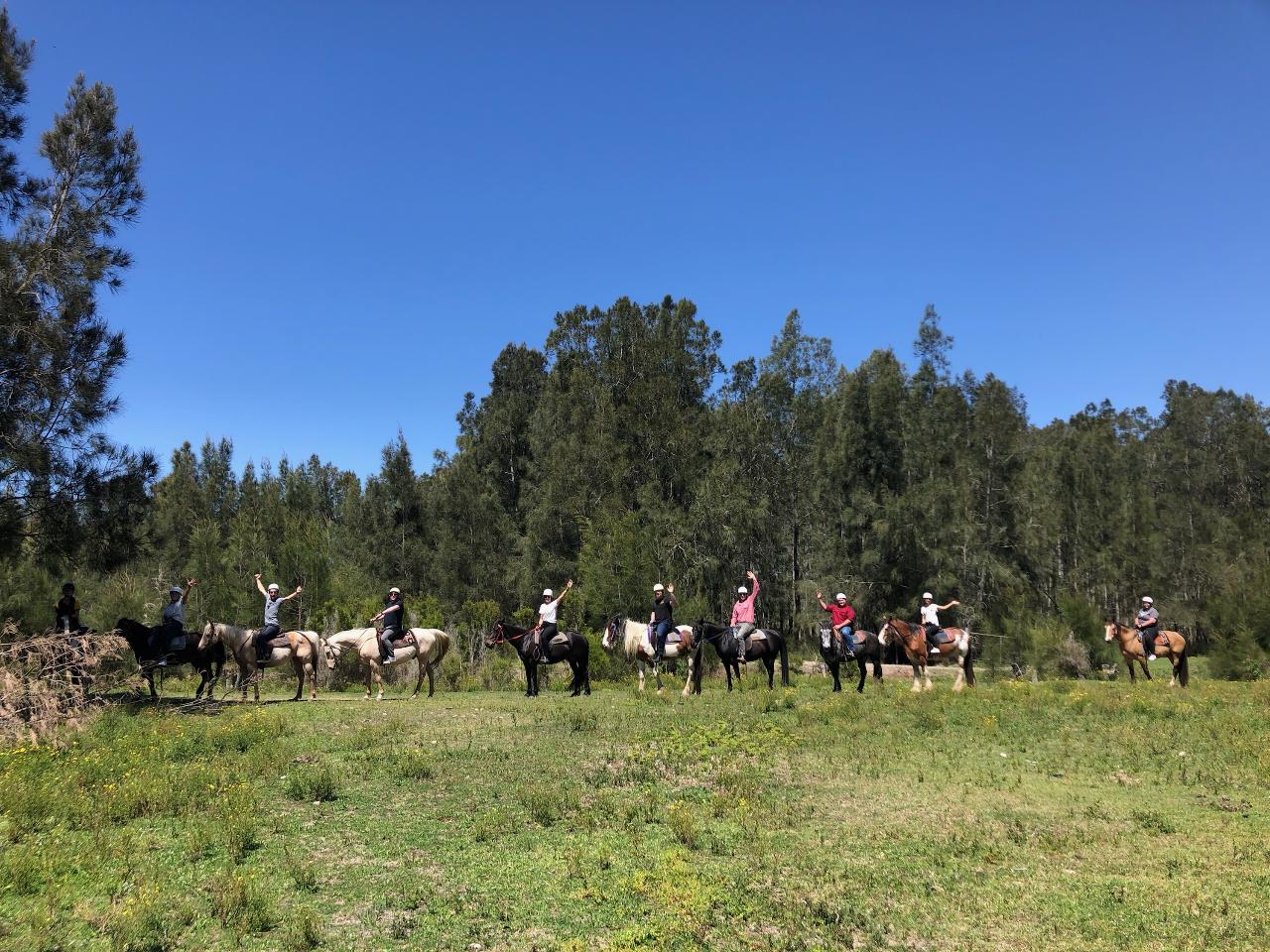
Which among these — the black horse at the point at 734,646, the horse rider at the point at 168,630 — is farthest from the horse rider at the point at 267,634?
the black horse at the point at 734,646

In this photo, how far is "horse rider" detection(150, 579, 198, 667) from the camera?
16.6 m

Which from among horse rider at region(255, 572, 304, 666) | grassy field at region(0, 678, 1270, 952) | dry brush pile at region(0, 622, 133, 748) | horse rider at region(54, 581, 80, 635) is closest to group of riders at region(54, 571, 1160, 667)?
horse rider at region(255, 572, 304, 666)

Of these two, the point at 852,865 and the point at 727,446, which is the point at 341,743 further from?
the point at 727,446

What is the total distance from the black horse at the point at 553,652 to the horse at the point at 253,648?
4331 millimetres

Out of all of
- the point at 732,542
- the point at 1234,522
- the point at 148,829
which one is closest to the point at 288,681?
the point at 148,829

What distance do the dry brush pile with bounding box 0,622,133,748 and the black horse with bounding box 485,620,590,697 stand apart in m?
9.12

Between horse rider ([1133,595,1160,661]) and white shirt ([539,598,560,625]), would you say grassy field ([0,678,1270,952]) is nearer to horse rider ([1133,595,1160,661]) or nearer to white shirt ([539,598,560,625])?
white shirt ([539,598,560,625])

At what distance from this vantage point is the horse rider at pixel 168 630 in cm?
1659

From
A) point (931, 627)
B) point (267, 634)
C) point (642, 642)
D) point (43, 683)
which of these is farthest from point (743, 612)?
point (43, 683)

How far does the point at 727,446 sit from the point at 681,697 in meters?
21.8

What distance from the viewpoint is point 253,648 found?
18109 mm

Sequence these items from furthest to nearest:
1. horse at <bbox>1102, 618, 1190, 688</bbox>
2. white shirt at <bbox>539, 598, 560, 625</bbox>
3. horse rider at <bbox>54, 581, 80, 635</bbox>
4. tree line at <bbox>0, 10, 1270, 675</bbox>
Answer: tree line at <bbox>0, 10, 1270, 675</bbox> → horse at <bbox>1102, 618, 1190, 688</bbox> → white shirt at <bbox>539, 598, 560, 625</bbox> → horse rider at <bbox>54, 581, 80, 635</bbox>

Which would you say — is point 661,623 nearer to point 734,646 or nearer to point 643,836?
point 734,646

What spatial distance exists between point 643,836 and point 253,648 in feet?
45.9
